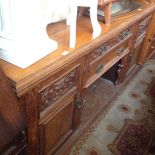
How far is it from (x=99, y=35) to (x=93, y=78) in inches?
11.4

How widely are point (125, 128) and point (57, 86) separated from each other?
0.92 metres

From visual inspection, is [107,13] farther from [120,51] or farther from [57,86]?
[57,86]

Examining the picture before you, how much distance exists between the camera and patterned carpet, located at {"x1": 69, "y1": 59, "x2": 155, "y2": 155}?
A: 4.92ft

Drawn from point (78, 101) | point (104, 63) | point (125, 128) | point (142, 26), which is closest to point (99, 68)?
point (104, 63)

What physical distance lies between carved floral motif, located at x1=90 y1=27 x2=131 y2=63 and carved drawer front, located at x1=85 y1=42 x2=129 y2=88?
47 millimetres

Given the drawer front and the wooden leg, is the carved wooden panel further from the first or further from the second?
the drawer front

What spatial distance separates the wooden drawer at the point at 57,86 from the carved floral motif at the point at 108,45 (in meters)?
0.17

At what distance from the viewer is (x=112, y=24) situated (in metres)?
1.32

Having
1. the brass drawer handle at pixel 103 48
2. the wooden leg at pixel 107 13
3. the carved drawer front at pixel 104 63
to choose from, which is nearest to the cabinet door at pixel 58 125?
the carved drawer front at pixel 104 63

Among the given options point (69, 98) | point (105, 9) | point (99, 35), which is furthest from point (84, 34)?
point (69, 98)

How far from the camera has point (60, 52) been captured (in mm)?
957

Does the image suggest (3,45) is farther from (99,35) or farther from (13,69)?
(99,35)

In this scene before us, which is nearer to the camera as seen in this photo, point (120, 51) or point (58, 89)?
point (58, 89)

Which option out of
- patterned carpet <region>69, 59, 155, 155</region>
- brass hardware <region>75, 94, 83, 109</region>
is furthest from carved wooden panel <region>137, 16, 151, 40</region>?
brass hardware <region>75, 94, 83, 109</region>
